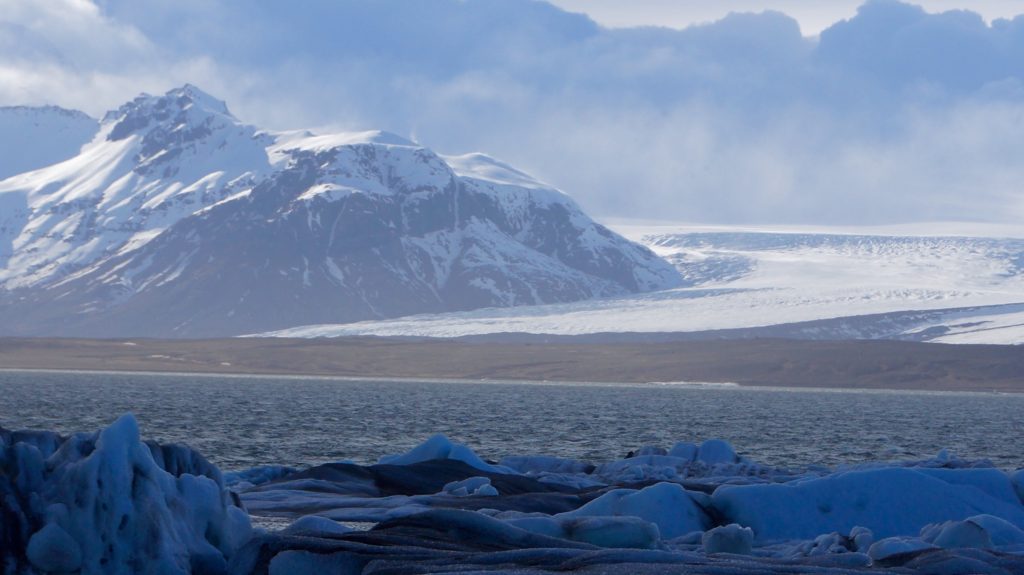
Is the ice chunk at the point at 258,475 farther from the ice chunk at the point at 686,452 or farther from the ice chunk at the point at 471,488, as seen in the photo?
the ice chunk at the point at 686,452

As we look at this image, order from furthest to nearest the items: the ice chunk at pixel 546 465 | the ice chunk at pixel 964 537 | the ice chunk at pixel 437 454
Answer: the ice chunk at pixel 546 465
the ice chunk at pixel 437 454
the ice chunk at pixel 964 537

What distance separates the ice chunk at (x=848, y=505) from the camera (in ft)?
71.7

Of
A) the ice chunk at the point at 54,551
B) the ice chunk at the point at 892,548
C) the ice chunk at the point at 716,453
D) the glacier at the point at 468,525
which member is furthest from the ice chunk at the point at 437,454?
the ice chunk at the point at 54,551

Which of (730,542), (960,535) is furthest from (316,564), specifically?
(960,535)

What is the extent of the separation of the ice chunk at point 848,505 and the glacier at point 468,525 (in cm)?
2

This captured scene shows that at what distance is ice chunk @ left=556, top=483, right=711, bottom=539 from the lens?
21.1 m

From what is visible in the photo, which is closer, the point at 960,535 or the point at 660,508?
the point at 960,535

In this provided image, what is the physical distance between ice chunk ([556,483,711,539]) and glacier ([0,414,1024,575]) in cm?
2

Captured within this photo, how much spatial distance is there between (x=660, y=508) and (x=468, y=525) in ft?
16.5

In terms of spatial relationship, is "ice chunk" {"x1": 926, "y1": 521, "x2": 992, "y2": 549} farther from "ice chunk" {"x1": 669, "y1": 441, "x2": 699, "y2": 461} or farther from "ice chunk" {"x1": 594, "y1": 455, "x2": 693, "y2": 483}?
"ice chunk" {"x1": 669, "y1": 441, "x2": 699, "y2": 461}

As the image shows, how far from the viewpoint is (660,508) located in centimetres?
2139

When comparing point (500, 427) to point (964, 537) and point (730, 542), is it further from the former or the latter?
point (730, 542)

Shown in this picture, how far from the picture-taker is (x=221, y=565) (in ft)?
52.5

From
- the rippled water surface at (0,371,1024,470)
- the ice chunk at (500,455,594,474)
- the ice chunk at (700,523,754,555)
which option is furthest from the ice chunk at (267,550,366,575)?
the rippled water surface at (0,371,1024,470)
